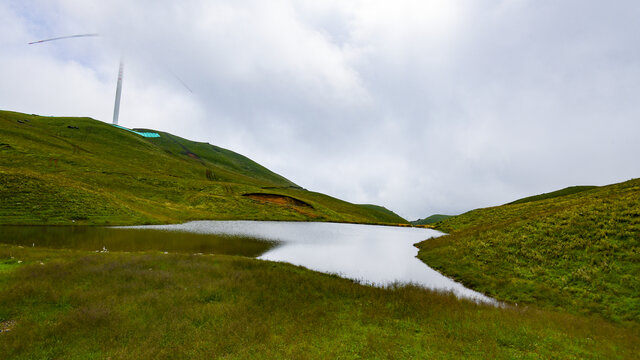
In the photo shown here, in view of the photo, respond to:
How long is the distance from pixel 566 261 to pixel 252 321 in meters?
27.6

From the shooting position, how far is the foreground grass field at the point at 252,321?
1097 cm

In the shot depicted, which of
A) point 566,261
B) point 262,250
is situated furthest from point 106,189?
point 566,261

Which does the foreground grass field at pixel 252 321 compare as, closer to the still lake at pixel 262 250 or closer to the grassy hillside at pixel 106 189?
the still lake at pixel 262 250

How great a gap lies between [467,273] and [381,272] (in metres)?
9.04

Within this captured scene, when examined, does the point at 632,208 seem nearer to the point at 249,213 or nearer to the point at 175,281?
the point at 175,281

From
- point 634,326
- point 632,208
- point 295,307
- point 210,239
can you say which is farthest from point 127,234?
point 632,208

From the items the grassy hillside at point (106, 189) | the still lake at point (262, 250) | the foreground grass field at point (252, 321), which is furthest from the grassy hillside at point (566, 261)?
the grassy hillside at point (106, 189)

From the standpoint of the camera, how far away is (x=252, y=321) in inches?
528

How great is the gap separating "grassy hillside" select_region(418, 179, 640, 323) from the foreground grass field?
379cm

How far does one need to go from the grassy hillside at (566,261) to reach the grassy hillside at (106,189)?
60.0 metres

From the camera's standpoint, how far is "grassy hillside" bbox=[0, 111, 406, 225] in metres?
50.4

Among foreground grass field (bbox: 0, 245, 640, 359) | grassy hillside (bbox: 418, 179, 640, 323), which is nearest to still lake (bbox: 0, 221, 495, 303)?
grassy hillside (bbox: 418, 179, 640, 323)

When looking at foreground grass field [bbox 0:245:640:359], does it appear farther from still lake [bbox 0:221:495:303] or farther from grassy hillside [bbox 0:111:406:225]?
grassy hillside [bbox 0:111:406:225]

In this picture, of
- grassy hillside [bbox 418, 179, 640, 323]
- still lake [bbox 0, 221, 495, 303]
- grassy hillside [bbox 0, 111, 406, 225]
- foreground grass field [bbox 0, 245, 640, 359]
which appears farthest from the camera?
grassy hillside [bbox 0, 111, 406, 225]
